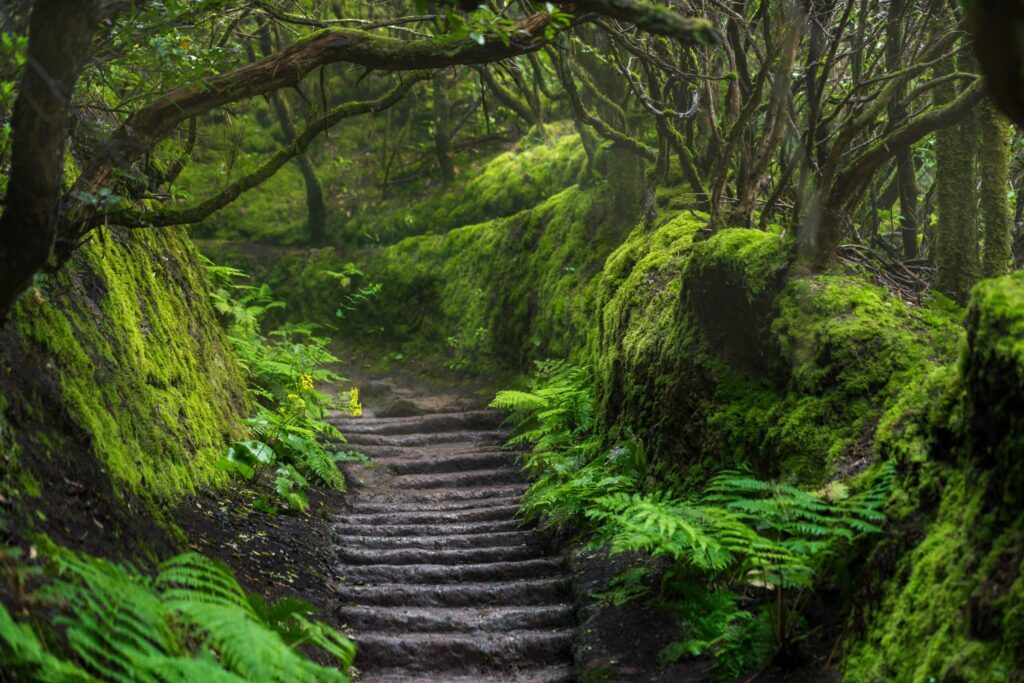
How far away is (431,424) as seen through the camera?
10562mm

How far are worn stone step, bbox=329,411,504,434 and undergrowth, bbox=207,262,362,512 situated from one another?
0.47 meters

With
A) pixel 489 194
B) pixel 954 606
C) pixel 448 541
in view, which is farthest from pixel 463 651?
pixel 489 194

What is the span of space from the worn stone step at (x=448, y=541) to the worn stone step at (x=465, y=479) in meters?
1.53

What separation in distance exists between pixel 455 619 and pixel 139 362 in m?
2.91

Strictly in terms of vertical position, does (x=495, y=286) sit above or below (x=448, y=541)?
above

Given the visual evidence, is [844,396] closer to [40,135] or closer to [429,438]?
[40,135]

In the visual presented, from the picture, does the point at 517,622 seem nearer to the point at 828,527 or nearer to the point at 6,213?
the point at 828,527

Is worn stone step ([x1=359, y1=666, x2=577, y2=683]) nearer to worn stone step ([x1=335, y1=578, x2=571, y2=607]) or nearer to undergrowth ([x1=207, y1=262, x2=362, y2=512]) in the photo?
worn stone step ([x1=335, y1=578, x2=571, y2=607])

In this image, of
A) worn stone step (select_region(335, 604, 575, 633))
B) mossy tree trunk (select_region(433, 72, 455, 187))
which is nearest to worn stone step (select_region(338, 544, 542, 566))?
worn stone step (select_region(335, 604, 575, 633))

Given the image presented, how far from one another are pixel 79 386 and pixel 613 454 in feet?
12.3

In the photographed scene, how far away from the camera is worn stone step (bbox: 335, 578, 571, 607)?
5.94 meters

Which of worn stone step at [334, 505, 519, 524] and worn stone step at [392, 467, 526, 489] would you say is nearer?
worn stone step at [334, 505, 519, 524]

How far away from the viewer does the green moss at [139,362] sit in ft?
15.0

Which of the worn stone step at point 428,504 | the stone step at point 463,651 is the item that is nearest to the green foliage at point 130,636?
the stone step at point 463,651
